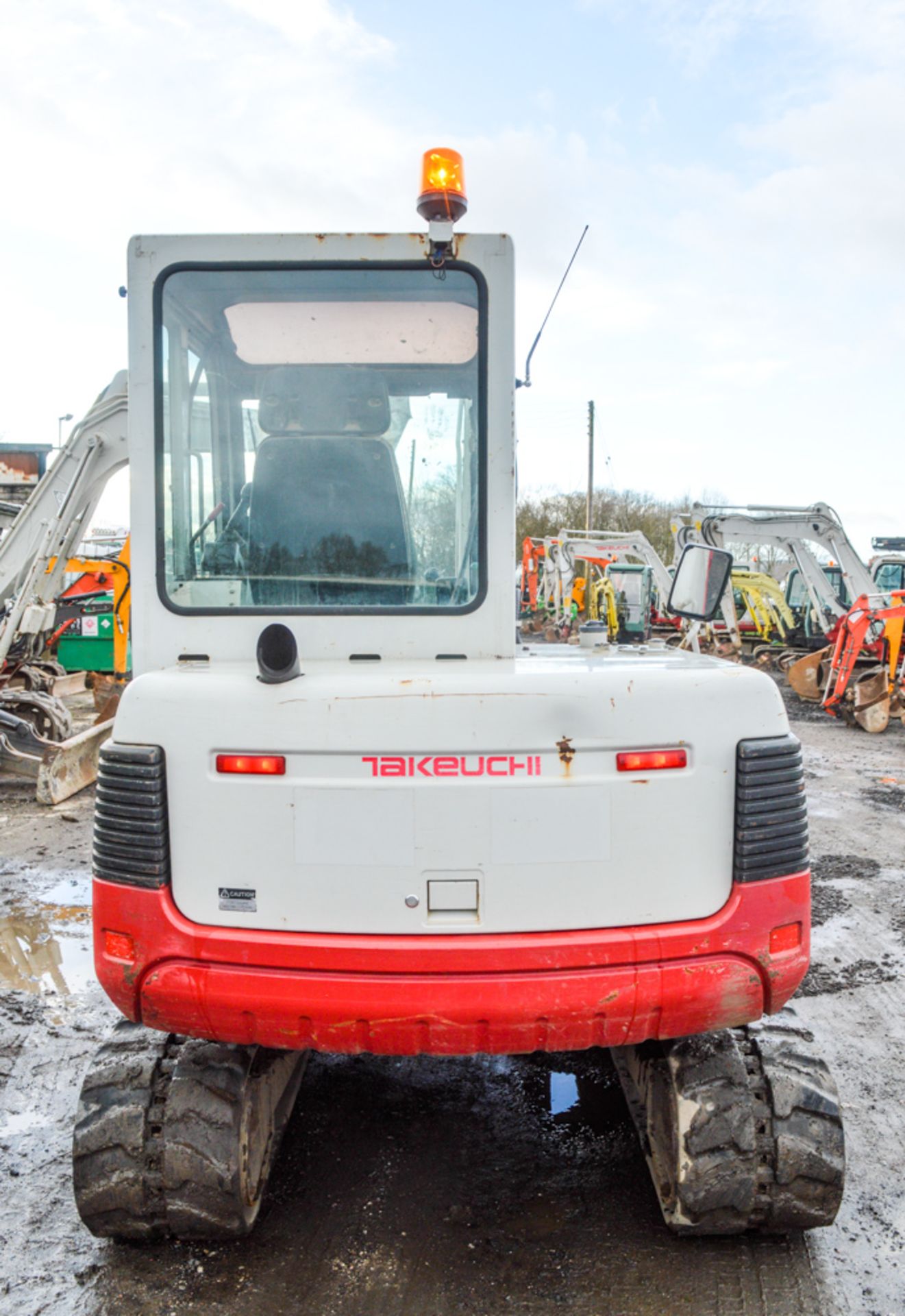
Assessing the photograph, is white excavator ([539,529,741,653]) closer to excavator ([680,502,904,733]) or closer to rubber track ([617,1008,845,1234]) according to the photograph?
Result: excavator ([680,502,904,733])

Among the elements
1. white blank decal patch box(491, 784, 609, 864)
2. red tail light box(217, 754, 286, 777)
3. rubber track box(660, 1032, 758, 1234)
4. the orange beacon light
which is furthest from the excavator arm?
rubber track box(660, 1032, 758, 1234)

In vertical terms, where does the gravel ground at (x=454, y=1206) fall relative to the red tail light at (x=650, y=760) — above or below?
below

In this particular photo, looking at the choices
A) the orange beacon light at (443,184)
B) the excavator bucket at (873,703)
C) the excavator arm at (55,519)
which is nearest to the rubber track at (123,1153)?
the orange beacon light at (443,184)

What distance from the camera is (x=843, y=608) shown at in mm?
15820

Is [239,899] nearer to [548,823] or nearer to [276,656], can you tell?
[276,656]

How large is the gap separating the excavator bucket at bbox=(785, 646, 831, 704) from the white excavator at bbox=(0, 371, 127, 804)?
35.2ft

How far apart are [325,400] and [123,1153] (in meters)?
2.14

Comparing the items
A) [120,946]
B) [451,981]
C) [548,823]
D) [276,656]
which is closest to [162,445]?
[276,656]

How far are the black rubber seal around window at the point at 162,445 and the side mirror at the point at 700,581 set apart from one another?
61 centimetres

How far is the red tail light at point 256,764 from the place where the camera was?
2.29 meters

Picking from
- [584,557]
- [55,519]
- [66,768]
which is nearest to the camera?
[55,519]

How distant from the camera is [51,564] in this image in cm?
809

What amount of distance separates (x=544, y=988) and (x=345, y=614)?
113 centimetres

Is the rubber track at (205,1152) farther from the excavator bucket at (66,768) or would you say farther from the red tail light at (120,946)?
the excavator bucket at (66,768)
